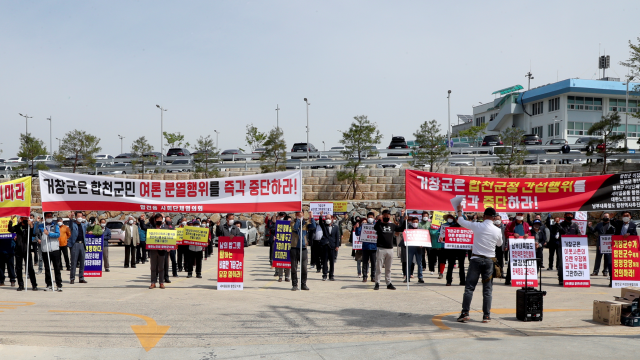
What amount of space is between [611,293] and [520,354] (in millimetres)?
6998

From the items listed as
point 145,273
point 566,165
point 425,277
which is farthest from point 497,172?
point 145,273

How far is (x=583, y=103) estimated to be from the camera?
208 feet

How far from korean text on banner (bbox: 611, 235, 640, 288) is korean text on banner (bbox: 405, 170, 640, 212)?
150 centimetres

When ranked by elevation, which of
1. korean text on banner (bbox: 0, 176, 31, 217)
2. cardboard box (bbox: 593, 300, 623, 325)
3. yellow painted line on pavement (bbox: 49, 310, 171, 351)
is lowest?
yellow painted line on pavement (bbox: 49, 310, 171, 351)

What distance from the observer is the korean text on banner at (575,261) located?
13000 millimetres

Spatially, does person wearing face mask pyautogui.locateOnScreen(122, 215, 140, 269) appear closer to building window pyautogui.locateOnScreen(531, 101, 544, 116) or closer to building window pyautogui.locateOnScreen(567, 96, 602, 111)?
building window pyautogui.locateOnScreen(567, 96, 602, 111)

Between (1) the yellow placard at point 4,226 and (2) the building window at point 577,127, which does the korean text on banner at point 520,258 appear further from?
(2) the building window at point 577,127

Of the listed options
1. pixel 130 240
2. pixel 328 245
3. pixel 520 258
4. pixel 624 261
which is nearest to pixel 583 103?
pixel 624 261

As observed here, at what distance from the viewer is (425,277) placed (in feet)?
51.1

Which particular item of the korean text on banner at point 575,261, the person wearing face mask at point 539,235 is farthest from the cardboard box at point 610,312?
the person wearing face mask at point 539,235

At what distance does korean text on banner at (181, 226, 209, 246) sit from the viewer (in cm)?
1466

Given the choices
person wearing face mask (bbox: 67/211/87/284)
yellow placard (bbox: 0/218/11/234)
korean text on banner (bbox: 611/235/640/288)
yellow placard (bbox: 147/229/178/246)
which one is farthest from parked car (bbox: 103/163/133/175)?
korean text on banner (bbox: 611/235/640/288)

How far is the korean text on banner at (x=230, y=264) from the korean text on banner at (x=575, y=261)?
315 inches

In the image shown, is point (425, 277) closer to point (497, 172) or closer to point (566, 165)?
point (497, 172)
